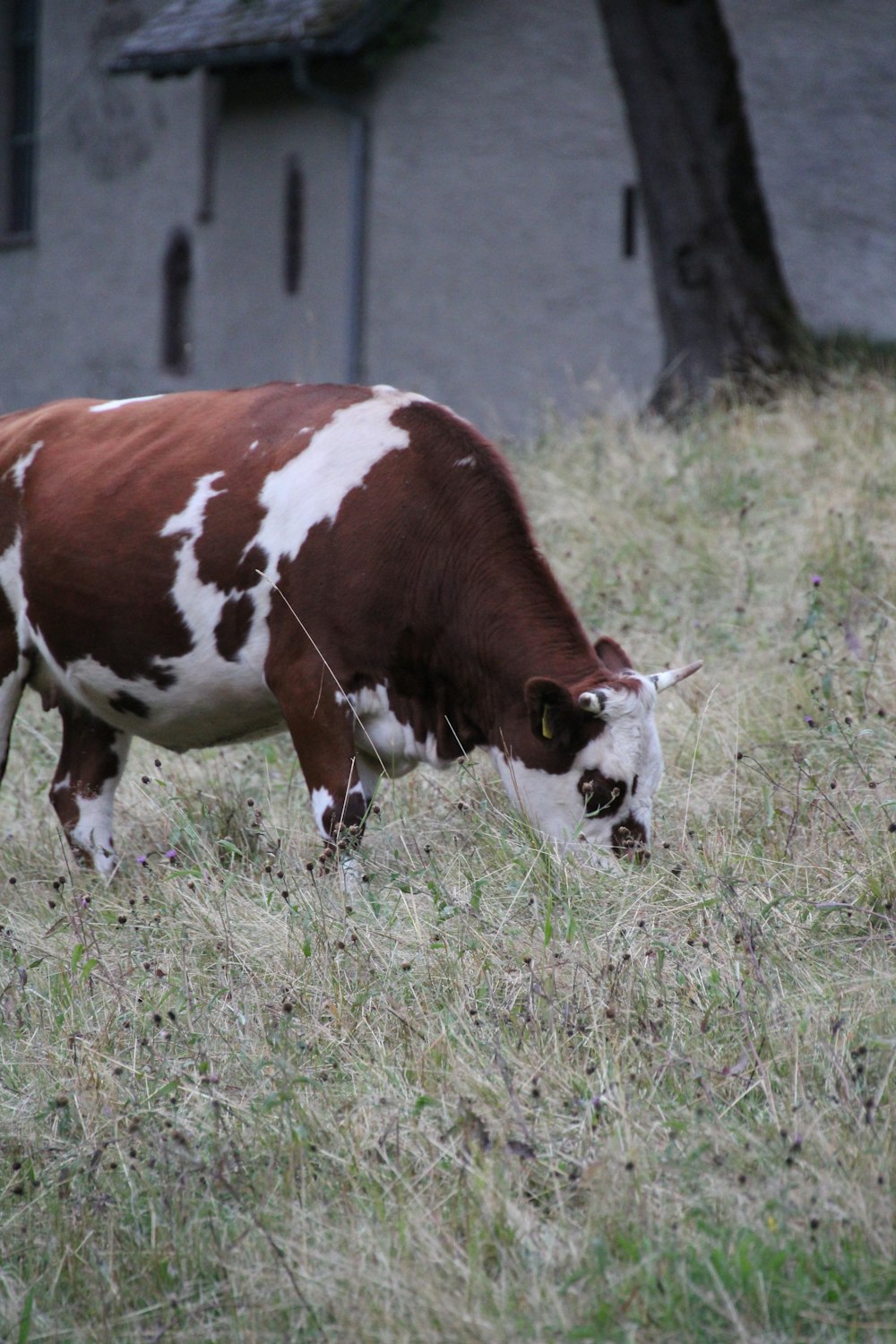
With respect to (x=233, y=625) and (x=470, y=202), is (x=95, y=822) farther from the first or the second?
(x=470, y=202)

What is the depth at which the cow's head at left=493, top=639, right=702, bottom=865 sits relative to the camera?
14.9 feet

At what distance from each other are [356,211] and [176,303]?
8.94ft

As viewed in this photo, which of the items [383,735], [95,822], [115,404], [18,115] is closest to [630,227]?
[18,115]

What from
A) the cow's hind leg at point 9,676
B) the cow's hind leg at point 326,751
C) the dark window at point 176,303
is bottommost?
the dark window at point 176,303

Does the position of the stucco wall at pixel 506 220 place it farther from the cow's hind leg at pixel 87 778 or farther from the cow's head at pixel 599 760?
the cow's head at pixel 599 760

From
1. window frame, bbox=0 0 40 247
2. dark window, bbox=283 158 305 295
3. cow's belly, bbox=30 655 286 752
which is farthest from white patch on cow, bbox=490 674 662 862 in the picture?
window frame, bbox=0 0 40 247

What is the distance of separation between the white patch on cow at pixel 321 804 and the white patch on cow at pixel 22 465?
5.28 feet

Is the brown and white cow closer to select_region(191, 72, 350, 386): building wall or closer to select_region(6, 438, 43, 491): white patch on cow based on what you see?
select_region(6, 438, 43, 491): white patch on cow

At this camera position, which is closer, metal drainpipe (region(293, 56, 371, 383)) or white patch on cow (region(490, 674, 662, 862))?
white patch on cow (region(490, 674, 662, 862))

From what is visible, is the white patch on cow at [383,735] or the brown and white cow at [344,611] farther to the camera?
the white patch on cow at [383,735]

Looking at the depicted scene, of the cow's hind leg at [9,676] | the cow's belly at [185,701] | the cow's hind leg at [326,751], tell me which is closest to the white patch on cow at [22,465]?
the cow's hind leg at [9,676]

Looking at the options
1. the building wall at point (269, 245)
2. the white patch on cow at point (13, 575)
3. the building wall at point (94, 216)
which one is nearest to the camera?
the white patch on cow at point (13, 575)

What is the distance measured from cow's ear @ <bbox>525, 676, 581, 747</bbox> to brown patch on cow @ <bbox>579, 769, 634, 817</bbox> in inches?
4.6

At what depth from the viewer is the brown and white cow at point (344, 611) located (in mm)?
4688
